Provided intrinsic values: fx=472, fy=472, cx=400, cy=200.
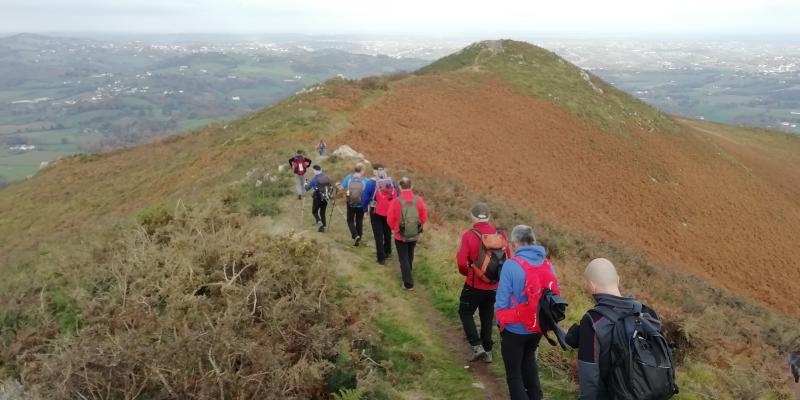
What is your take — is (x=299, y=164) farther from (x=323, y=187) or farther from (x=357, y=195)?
(x=357, y=195)

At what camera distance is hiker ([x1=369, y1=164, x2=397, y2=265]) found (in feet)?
30.8

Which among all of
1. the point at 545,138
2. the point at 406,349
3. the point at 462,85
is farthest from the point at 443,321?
the point at 462,85

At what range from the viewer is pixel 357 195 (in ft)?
34.5

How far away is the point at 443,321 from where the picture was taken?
8094mm

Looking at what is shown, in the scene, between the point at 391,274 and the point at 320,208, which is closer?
the point at 391,274

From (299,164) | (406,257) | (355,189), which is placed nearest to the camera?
(406,257)

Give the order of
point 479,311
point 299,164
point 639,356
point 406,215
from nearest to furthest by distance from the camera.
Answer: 1. point 639,356
2. point 479,311
3. point 406,215
4. point 299,164

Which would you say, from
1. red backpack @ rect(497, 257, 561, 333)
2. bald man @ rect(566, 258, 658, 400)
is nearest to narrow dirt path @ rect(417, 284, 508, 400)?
red backpack @ rect(497, 257, 561, 333)

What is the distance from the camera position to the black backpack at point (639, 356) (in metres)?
3.50

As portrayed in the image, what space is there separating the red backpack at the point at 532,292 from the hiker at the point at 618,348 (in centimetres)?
86

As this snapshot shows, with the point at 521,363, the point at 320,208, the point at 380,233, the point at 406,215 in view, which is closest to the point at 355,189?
the point at 380,233

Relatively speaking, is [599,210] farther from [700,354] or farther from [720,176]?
[700,354]

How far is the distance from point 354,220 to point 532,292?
7.24m

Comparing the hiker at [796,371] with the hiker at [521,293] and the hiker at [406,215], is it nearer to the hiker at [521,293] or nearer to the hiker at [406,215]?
the hiker at [521,293]
